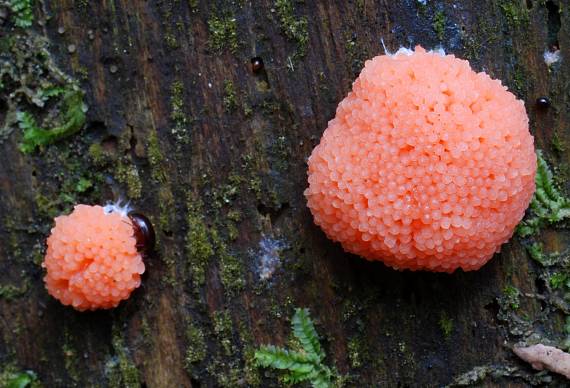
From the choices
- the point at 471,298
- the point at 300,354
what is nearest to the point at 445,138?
the point at 471,298

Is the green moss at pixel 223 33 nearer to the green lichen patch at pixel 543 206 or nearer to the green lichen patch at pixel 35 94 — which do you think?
the green lichen patch at pixel 35 94

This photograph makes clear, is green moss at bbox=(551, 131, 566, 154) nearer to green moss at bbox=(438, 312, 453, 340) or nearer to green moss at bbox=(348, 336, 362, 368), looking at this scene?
green moss at bbox=(438, 312, 453, 340)

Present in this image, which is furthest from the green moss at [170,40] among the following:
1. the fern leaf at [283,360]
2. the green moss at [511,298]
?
the green moss at [511,298]

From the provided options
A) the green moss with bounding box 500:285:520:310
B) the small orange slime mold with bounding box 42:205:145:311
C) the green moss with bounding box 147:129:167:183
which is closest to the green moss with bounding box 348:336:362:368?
the green moss with bounding box 500:285:520:310

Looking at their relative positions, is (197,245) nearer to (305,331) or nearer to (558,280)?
(305,331)

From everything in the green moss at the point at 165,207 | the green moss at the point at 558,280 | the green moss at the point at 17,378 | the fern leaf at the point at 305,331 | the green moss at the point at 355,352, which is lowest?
the green moss at the point at 355,352

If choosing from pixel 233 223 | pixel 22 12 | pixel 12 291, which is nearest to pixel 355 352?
pixel 233 223
